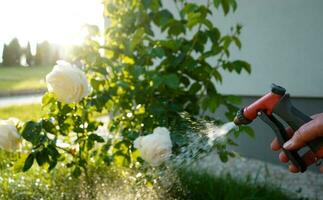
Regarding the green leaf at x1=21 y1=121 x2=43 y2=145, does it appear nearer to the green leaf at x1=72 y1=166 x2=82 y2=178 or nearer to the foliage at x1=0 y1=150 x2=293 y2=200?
the foliage at x1=0 y1=150 x2=293 y2=200

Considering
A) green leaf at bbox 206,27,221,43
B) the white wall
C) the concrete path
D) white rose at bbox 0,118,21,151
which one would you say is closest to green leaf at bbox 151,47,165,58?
green leaf at bbox 206,27,221,43

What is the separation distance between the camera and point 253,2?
14.7 feet

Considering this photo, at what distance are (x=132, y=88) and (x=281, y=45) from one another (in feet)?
7.00

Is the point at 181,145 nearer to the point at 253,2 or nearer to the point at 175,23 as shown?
the point at 175,23

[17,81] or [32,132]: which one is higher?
[32,132]

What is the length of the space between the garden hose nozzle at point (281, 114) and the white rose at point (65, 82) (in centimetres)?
79

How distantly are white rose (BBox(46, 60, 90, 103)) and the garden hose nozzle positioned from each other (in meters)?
0.79

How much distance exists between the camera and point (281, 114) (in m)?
1.34

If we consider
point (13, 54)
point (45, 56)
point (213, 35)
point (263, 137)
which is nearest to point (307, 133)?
point (213, 35)

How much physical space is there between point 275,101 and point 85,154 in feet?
4.51

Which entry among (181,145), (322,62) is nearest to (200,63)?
(181,145)

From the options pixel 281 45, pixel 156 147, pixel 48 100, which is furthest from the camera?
pixel 281 45

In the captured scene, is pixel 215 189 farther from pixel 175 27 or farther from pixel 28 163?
pixel 28 163

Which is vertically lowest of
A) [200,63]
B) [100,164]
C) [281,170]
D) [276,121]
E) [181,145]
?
[281,170]
